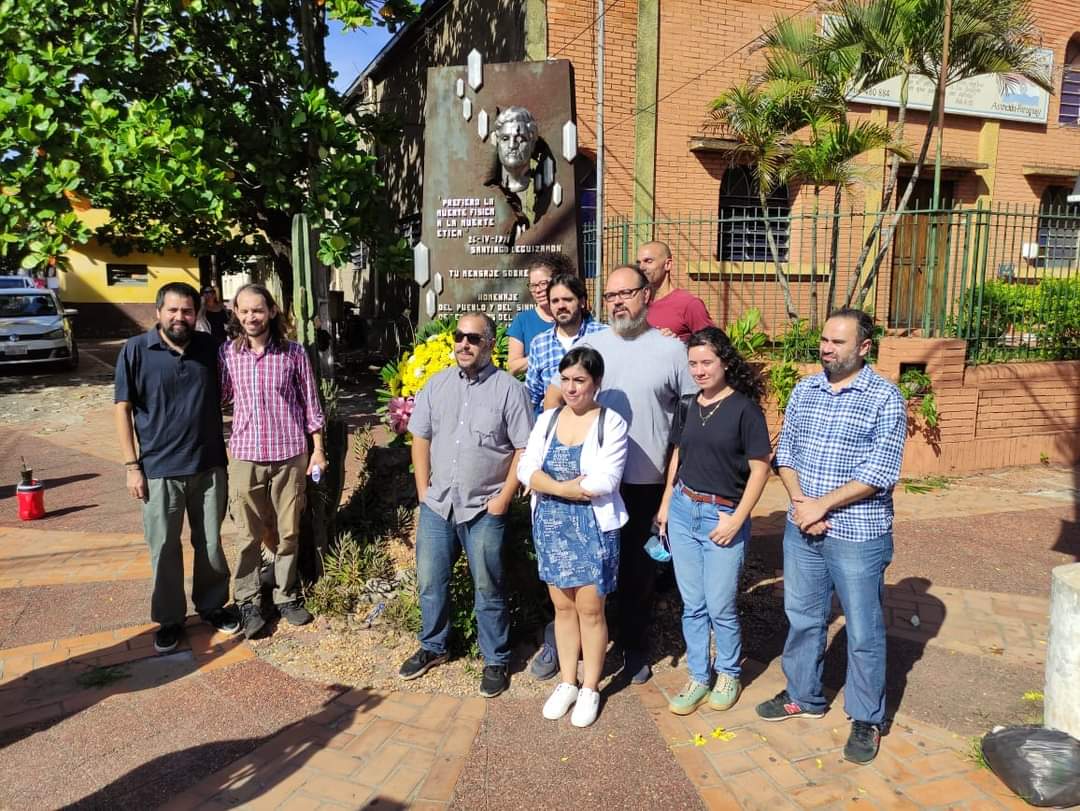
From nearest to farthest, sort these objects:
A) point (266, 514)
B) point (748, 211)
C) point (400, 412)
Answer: point (266, 514)
point (400, 412)
point (748, 211)

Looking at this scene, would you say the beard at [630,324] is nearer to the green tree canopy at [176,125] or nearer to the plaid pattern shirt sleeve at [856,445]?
the plaid pattern shirt sleeve at [856,445]

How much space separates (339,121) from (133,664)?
Answer: 19.9ft

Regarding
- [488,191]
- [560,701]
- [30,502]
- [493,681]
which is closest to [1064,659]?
[560,701]

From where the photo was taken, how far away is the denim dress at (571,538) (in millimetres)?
3307

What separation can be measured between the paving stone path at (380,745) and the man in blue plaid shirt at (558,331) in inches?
61.7

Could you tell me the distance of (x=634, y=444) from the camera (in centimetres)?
362

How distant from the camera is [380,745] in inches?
129

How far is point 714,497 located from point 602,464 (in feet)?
Answer: 1.79

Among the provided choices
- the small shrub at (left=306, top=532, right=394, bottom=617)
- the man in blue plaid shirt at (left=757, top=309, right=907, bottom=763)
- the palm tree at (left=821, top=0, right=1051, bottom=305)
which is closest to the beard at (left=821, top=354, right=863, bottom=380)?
the man in blue plaid shirt at (left=757, top=309, right=907, bottom=763)

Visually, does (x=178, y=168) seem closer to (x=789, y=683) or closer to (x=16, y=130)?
(x=16, y=130)

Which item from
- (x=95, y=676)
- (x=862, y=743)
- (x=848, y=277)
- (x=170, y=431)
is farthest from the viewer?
(x=848, y=277)

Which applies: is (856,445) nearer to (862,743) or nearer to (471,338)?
(862,743)

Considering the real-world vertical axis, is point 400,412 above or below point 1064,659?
above

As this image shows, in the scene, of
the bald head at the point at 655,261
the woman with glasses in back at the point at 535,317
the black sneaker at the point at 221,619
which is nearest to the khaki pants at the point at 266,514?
the black sneaker at the point at 221,619
